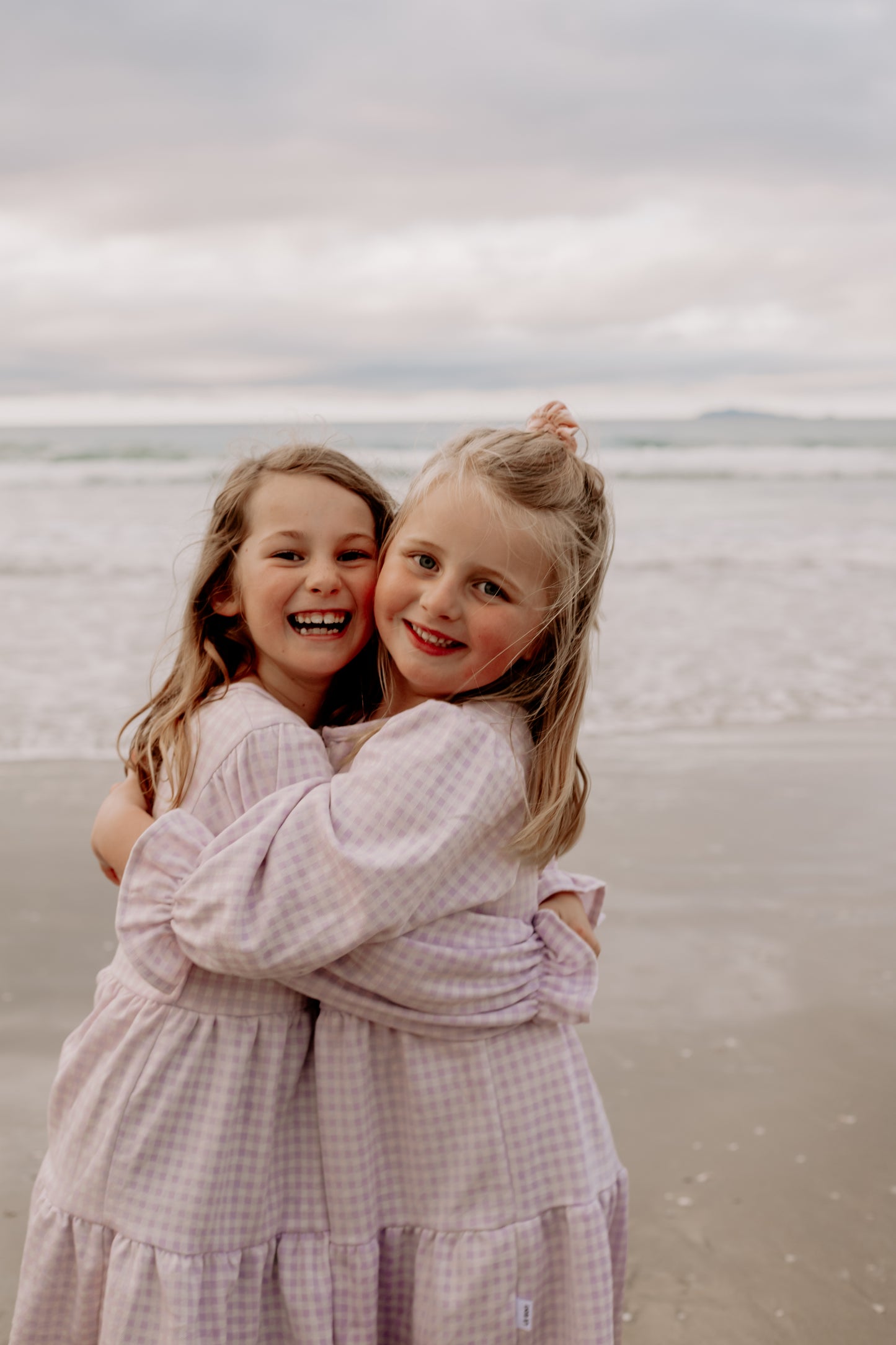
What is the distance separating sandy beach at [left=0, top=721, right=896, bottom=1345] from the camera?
251 centimetres

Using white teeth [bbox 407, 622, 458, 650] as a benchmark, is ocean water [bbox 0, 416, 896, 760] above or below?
below

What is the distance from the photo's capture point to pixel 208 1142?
1628 mm

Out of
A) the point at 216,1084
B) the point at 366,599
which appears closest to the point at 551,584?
the point at 366,599

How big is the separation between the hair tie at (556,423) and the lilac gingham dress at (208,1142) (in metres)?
0.65

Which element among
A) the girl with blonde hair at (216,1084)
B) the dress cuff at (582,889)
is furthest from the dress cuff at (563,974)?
the dress cuff at (582,889)

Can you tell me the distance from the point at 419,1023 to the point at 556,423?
101cm

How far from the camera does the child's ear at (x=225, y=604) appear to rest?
1.97 metres

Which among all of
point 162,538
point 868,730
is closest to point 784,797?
point 868,730

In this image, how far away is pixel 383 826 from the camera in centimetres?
162

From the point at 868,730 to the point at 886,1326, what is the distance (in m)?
4.22

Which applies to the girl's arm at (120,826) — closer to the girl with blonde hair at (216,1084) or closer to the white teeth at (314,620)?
the girl with blonde hair at (216,1084)

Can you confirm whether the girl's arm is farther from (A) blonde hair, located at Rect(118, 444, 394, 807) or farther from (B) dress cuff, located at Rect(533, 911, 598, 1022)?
(B) dress cuff, located at Rect(533, 911, 598, 1022)

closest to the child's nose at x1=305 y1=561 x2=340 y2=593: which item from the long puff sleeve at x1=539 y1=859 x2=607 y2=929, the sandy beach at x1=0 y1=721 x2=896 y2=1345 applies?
the long puff sleeve at x1=539 y1=859 x2=607 y2=929

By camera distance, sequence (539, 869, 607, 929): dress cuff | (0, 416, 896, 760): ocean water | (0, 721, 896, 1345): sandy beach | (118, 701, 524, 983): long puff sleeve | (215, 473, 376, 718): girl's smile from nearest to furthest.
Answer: (118, 701, 524, 983): long puff sleeve
(215, 473, 376, 718): girl's smile
(539, 869, 607, 929): dress cuff
(0, 721, 896, 1345): sandy beach
(0, 416, 896, 760): ocean water
